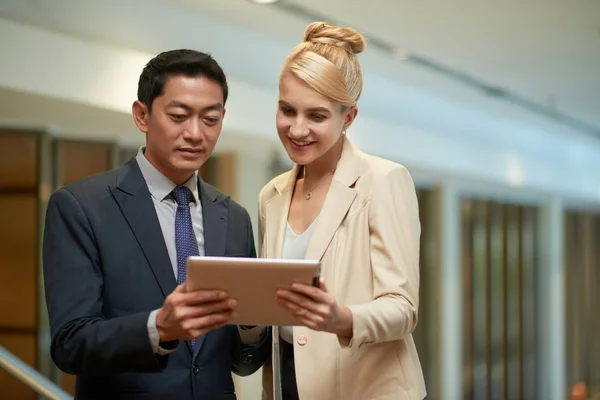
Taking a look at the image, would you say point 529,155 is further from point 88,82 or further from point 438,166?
point 88,82

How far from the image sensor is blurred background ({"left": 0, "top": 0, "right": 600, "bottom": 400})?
175 inches

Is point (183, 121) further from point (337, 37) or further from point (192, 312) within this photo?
point (192, 312)

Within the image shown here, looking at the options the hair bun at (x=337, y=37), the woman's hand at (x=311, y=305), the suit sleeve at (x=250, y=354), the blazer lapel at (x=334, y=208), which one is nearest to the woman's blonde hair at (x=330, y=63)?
the hair bun at (x=337, y=37)

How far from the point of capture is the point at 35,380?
9.14ft

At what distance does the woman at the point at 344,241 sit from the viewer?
194cm

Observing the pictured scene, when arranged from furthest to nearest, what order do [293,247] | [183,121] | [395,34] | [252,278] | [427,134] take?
[427,134]
[395,34]
[293,247]
[183,121]
[252,278]

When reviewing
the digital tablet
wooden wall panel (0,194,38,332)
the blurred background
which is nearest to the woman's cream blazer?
the digital tablet

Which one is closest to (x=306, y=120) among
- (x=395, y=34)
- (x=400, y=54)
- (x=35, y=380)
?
(x=35, y=380)

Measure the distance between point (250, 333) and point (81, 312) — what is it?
51 cm

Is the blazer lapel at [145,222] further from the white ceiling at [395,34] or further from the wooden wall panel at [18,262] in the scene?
the wooden wall panel at [18,262]

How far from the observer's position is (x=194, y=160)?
6.43 ft

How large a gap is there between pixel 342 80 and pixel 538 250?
395 inches

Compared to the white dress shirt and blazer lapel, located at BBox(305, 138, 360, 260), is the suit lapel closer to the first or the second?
the white dress shirt

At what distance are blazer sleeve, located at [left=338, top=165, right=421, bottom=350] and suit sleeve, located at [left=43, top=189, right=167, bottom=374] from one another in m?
0.48
